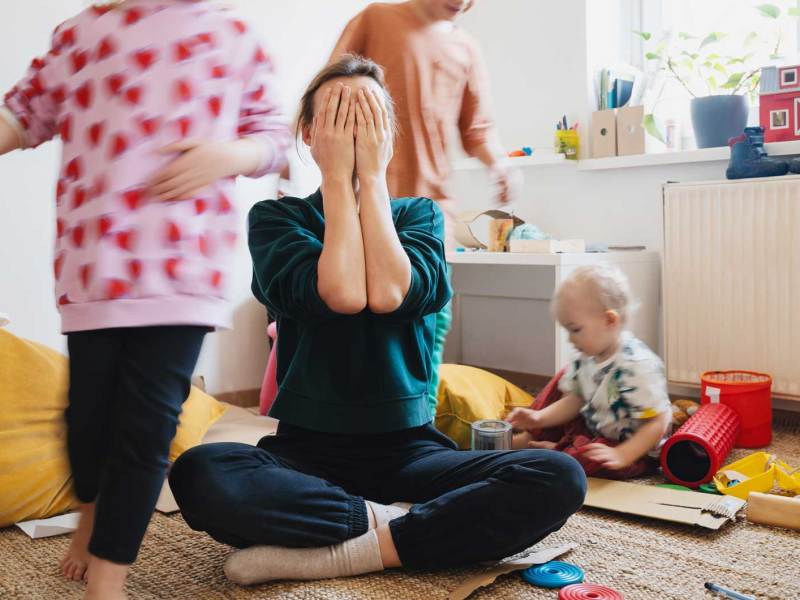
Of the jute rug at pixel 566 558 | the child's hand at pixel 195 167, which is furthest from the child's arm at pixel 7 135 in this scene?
the jute rug at pixel 566 558

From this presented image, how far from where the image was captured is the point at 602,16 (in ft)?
8.57

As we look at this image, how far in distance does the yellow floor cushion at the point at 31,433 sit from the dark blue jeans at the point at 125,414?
0.37 meters

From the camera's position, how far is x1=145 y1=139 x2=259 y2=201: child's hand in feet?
2.93

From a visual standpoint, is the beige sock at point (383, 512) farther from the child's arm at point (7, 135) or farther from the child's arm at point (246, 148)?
the child's arm at point (7, 135)

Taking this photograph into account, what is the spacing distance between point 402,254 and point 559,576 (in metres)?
0.48

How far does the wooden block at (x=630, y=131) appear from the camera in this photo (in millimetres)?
2445

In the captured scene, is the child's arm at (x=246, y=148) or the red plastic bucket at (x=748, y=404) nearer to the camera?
the child's arm at (x=246, y=148)

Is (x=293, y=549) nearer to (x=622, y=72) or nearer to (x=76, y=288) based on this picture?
(x=76, y=288)

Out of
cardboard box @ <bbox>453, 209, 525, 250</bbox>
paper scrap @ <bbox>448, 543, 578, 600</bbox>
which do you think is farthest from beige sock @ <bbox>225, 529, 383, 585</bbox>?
cardboard box @ <bbox>453, 209, 525, 250</bbox>

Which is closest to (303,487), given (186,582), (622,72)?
(186,582)

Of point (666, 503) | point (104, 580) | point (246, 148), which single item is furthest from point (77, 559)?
point (666, 503)

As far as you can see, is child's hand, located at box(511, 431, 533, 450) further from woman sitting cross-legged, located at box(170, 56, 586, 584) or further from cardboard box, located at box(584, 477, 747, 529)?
woman sitting cross-legged, located at box(170, 56, 586, 584)

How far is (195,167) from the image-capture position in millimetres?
898

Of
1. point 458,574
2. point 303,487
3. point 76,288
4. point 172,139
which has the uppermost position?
point 172,139
